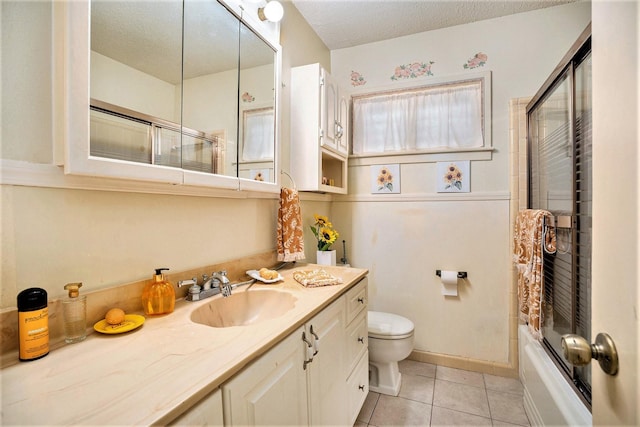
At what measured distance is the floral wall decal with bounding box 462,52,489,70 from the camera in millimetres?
2262

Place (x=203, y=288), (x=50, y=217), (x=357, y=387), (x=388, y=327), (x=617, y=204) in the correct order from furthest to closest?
1. (x=388, y=327)
2. (x=357, y=387)
3. (x=203, y=288)
4. (x=50, y=217)
5. (x=617, y=204)

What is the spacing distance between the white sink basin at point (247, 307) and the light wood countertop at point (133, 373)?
0.73 feet

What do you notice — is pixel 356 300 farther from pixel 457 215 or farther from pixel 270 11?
pixel 270 11

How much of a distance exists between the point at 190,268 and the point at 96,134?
61 cm

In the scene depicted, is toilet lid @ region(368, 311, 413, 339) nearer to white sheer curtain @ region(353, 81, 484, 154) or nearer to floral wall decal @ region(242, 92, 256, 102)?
white sheer curtain @ region(353, 81, 484, 154)

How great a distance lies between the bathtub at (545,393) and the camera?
1.16m

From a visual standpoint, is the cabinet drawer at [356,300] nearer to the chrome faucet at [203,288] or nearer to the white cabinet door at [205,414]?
the chrome faucet at [203,288]

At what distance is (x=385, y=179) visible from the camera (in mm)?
2492

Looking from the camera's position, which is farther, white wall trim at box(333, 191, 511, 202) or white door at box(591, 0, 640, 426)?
white wall trim at box(333, 191, 511, 202)

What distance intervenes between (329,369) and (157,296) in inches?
29.4

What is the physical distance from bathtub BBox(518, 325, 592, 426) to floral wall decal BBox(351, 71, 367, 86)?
7.24ft

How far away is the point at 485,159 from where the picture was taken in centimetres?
223

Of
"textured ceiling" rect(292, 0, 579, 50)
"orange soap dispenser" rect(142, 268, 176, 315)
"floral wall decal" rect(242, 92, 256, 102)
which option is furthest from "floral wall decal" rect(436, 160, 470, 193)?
"orange soap dispenser" rect(142, 268, 176, 315)

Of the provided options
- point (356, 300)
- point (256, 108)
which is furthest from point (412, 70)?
point (356, 300)
